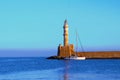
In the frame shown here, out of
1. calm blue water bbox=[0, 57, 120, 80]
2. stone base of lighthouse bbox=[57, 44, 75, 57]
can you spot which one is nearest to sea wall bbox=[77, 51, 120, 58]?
stone base of lighthouse bbox=[57, 44, 75, 57]

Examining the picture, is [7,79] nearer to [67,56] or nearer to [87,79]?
[87,79]

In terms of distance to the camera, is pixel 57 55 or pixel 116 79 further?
pixel 57 55

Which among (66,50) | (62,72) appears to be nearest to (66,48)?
(66,50)

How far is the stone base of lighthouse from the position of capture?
88.2 meters

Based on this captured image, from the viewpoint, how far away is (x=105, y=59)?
10912 centimetres

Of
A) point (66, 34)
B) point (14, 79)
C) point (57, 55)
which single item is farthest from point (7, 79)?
point (57, 55)

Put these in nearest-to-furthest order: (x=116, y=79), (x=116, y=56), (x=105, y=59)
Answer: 1. (x=116, y=79)
2. (x=116, y=56)
3. (x=105, y=59)

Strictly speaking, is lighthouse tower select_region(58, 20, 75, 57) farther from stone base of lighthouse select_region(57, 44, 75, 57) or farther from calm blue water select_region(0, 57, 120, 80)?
calm blue water select_region(0, 57, 120, 80)

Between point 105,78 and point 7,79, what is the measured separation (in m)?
8.70

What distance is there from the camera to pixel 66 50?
88438 millimetres

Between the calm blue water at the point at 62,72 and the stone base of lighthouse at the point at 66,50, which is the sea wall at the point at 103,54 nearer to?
the stone base of lighthouse at the point at 66,50

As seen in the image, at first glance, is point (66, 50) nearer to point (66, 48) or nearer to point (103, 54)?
point (66, 48)

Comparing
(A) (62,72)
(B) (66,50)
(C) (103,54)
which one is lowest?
(A) (62,72)

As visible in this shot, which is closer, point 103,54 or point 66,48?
point 66,48
